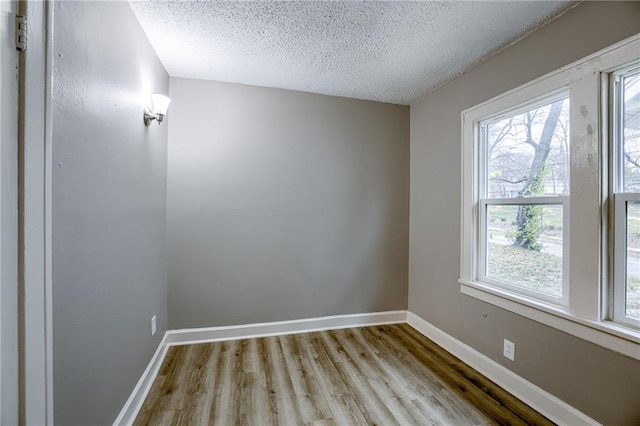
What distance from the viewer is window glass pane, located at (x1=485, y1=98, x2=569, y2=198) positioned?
5.35 ft

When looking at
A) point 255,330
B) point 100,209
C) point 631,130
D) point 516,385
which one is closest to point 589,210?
point 631,130

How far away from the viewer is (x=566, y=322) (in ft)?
4.91

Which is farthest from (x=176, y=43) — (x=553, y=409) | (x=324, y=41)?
(x=553, y=409)

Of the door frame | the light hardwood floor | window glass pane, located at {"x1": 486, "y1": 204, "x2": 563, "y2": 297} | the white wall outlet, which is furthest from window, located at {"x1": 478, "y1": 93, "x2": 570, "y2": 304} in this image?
the door frame

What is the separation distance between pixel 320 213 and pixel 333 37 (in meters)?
1.51

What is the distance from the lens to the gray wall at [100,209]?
3.18 ft

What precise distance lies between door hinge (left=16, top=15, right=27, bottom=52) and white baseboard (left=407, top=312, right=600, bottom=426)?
275 centimetres

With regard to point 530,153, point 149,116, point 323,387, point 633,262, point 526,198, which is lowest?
point 323,387

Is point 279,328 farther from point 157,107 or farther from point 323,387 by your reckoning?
point 157,107

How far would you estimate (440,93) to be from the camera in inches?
99.3

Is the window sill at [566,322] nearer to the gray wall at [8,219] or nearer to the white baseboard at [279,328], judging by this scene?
the white baseboard at [279,328]

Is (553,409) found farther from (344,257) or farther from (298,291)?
(298,291)

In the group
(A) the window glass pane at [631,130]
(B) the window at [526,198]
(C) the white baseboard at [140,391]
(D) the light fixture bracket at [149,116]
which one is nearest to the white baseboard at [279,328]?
(C) the white baseboard at [140,391]

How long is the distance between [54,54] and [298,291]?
231 centimetres
